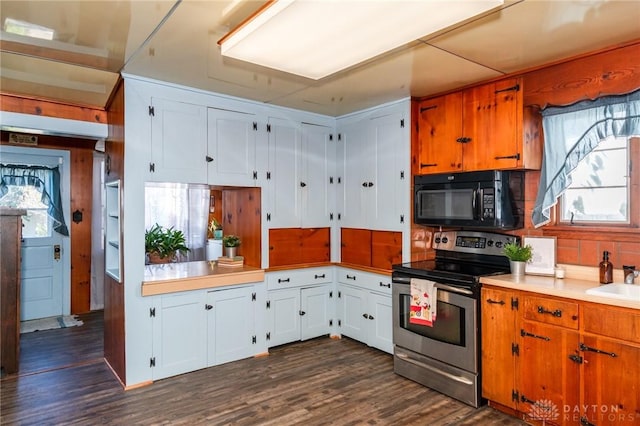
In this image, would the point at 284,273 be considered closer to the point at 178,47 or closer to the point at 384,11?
the point at 178,47

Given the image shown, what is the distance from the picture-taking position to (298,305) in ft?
13.6

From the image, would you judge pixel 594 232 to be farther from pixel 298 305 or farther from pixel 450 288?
pixel 298 305

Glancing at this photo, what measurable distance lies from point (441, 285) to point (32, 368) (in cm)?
369

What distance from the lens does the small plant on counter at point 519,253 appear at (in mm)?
2932

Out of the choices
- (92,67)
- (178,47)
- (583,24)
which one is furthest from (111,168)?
(583,24)

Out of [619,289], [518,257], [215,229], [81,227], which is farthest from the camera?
[81,227]

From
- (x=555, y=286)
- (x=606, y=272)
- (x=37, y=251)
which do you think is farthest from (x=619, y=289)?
(x=37, y=251)

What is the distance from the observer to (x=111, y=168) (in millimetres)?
3562

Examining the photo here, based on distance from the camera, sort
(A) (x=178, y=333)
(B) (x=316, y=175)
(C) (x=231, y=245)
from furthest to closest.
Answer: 1. (B) (x=316, y=175)
2. (C) (x=231, y=245)
3. (A) (x=178, y=333)

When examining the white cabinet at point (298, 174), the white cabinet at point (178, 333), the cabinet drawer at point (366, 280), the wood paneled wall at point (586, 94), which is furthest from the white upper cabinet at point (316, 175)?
the wood paneled wall at point (586, 94)

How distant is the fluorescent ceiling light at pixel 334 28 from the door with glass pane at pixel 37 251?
14.4 feet

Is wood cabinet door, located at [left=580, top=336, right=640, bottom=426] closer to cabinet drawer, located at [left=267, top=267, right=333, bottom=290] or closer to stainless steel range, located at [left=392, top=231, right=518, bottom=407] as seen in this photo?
stainless steel range, located at [left=392, top=231, right=518, bottom=407]

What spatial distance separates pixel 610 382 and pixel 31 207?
20.6 ft

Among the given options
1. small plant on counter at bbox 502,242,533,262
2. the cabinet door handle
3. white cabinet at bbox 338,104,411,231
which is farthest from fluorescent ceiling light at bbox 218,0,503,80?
small plant on counter at bbox 502,242,533,262
